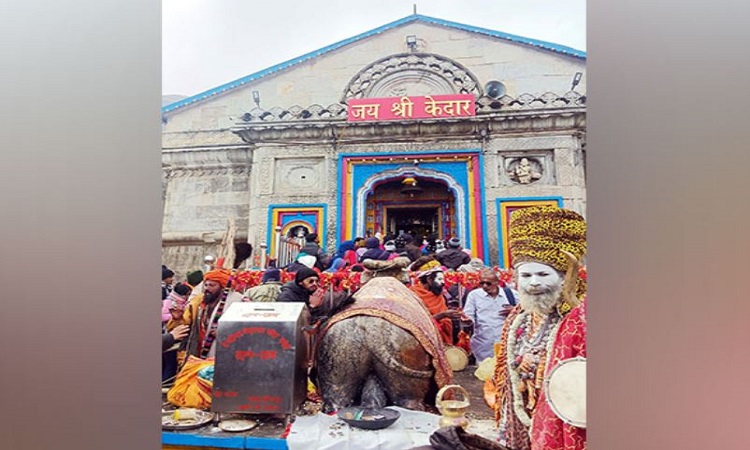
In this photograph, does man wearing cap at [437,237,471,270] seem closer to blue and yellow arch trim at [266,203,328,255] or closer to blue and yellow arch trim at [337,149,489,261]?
blue and yellow arch trim at [337,149,489,261]

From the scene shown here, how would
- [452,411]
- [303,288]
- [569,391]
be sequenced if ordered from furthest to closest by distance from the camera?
[303,288], [452,411], [569,391]

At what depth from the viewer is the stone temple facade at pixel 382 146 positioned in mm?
2455

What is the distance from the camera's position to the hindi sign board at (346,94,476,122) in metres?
2.52

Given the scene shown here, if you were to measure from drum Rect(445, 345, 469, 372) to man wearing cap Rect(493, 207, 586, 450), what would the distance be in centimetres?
15

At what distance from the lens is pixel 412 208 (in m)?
2.54

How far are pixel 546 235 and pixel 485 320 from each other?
1.59 feet

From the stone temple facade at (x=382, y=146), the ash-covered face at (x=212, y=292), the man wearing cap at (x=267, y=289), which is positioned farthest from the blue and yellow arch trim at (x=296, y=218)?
the ash-covered face at (x=212, y=292)

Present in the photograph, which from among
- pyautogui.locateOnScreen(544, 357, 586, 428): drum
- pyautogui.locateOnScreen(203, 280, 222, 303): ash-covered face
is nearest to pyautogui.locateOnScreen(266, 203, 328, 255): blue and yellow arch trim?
pyautogui.locateOnScreen(203, 280, 222, 303): ash-covered face

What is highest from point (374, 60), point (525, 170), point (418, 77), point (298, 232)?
point (374, 60)

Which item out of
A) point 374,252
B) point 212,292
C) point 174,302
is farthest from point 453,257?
point 174,302

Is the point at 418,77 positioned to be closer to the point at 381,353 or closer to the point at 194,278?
the point at 381,353
